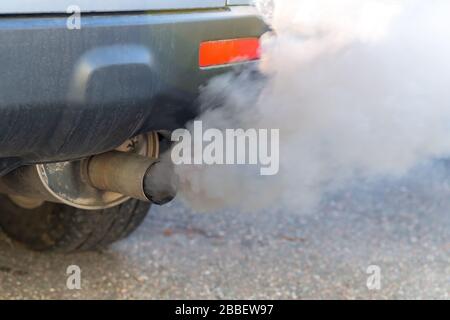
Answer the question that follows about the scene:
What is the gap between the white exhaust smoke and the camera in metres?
2.27

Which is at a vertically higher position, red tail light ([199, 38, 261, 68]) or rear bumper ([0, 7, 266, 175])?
red tail light ([199, 38, 261, 68])

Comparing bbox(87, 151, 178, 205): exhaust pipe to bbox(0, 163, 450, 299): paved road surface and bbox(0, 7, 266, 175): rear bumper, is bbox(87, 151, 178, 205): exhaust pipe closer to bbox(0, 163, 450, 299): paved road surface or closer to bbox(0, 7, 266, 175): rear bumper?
bbox(0, 7, 266, 175): rear bumper

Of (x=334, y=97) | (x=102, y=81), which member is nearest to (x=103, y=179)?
(x=102, y=81)

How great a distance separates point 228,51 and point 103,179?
22.4 inches

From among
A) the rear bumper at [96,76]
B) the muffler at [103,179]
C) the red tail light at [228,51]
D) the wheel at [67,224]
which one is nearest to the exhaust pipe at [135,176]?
the muffler at [103,179]

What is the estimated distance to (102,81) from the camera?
1.86m

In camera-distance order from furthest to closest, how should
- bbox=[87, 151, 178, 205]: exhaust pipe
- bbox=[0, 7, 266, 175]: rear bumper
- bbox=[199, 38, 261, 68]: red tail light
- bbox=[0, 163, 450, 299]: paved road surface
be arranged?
1. bbox=[0, 163, 450, 299]: paved road surface
2. bbox=[87, 151, 178, 205]: exhaust pipe
3. bbox=[199, 38, 261, 68]: red tail light
4. bbox=[0, 7, 266, 175]: rear bumper

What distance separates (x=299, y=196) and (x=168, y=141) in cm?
66

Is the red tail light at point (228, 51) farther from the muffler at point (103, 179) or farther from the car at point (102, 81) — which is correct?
the muffler at point (103, 179)

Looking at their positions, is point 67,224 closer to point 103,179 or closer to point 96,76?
point 103,179

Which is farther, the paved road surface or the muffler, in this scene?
the paved road surface

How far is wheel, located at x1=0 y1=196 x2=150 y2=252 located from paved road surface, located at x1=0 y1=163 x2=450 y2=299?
9 centimetres

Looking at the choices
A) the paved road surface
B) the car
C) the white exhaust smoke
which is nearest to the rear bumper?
the car

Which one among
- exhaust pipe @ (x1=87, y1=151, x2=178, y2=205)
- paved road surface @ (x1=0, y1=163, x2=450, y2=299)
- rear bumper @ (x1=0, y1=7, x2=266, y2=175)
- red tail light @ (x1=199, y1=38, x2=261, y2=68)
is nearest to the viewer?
rear bumper @ (x1=0, y1=7, x2=266, y2=175)
